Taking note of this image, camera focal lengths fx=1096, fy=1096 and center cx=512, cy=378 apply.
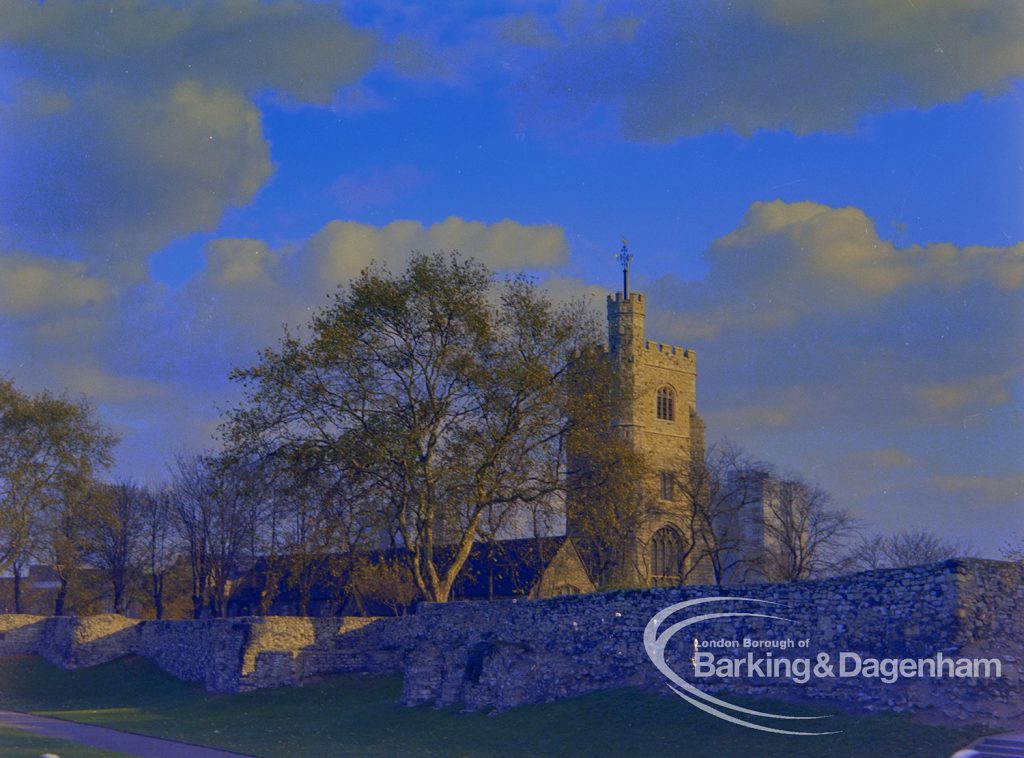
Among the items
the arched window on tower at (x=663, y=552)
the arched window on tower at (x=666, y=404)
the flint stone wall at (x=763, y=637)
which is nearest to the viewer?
the flint stone wall at (x=763, y=637)

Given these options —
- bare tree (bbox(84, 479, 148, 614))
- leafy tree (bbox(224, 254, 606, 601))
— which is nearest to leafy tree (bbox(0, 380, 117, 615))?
bare tree (bbox(84, 479, 148, 614))

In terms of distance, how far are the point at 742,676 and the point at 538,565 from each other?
95.9ft

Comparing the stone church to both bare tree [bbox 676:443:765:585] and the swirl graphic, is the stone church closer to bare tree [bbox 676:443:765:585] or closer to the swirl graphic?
bare tree [bbox 676:443:765:585]

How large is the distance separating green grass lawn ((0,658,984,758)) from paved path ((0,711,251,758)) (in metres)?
0.69

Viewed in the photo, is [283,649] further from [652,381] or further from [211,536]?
[652,381]

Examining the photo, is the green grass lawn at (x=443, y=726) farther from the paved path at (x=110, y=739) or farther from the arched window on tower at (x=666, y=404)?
the arched window on tower at (x=666, y=404)

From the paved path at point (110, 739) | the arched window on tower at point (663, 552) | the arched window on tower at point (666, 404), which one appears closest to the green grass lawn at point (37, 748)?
the paved path at point (110, 739)

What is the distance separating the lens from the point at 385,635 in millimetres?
34969

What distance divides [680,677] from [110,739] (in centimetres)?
1210

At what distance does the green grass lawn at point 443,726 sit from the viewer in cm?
1733

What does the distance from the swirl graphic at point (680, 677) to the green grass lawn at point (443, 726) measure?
0.78ft

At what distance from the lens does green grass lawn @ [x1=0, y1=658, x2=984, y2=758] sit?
56.9 feet

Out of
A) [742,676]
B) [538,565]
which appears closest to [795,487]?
[538,565]

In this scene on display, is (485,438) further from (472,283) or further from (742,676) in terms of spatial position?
(742,676)
